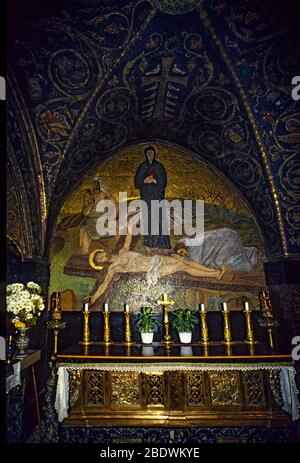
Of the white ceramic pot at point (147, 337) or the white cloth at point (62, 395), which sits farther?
the white ceramic pot at point (147, 337)

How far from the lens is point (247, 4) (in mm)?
4023

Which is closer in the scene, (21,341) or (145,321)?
(21,341)

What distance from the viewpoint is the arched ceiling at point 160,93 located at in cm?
421

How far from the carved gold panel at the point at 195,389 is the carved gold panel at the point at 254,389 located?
2.36 feet

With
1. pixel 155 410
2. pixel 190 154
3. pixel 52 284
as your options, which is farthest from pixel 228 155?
pixel 155 410

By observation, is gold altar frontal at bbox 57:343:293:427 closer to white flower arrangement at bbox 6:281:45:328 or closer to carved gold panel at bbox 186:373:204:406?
carved gold panel at bbox 186:373:204:406

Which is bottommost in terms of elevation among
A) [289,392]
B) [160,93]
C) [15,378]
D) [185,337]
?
[289,392]

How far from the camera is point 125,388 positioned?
190 inches

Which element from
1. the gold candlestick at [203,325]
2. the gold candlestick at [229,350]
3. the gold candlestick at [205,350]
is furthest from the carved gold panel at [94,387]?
the gold candlestick at [229,350]

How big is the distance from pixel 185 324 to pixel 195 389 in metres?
1.18

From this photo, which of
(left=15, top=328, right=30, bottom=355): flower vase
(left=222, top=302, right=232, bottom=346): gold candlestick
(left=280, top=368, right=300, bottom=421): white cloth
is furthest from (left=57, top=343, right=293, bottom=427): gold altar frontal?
(left=222, top=302, right=232, bottom=346): gold candlestick

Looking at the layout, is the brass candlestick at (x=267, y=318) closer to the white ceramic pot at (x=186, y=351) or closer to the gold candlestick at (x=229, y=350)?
the gold candlestick at (x=229, y=350)

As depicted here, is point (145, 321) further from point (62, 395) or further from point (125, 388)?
point (62, 395)

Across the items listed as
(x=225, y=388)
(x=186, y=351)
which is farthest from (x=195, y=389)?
(x=186, y=351)
